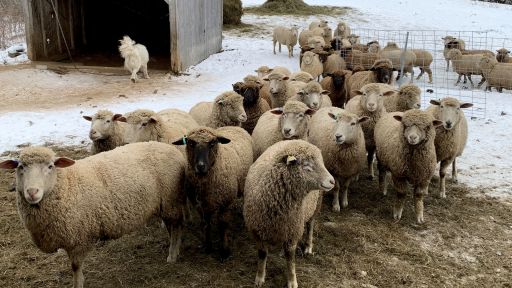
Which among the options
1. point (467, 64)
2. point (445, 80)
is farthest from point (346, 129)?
point (445, 80)

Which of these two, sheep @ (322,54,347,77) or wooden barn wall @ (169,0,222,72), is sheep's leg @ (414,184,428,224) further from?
wooden barn wall @ (169,0,222,72)

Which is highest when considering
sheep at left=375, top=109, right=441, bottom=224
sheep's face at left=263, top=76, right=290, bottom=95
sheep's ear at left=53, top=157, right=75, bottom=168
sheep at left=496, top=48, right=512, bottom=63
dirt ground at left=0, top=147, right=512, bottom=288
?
sheep at left=496, top=48, right=512, bottom=63

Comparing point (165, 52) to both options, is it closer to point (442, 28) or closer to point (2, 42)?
point (2, 42)

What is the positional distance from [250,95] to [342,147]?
1.94 metres

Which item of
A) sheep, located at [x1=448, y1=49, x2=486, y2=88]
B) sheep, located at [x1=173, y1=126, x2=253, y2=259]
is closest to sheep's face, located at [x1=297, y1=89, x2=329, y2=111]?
sheep, located at [x1=173, y1=126, x2=253, y2=259]

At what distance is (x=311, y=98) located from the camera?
823 cm

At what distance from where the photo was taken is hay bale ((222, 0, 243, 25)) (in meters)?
23.6

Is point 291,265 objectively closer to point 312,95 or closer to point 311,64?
point 312,95

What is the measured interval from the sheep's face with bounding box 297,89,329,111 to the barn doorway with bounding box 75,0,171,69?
10690 mm

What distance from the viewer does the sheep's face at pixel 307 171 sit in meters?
4.73

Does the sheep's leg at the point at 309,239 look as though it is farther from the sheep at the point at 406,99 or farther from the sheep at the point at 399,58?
the sheep at the point at 399,58

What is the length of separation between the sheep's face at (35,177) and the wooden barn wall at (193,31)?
1090 centimetres

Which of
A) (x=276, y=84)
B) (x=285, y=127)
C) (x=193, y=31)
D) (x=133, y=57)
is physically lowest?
(x=285, y=127)

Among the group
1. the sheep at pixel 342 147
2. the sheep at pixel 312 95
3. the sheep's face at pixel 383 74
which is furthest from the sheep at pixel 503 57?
the sheep at pixel 342 147
